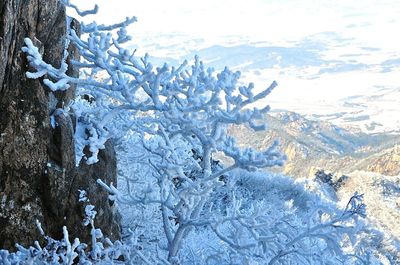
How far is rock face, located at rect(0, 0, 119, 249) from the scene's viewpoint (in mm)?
6812

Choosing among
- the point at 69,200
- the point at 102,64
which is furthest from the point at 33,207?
the point at 102,64

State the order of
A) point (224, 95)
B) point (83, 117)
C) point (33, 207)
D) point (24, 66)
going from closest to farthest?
1. point (224, 95)
2. point (24, 66)
3. point (33, 207)
4. point (83, 117)

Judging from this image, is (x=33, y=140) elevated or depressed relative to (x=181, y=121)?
depressed

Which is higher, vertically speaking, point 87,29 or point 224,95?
point 87,29

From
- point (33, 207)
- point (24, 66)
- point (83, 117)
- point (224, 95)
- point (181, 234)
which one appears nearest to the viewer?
point (224, 95)

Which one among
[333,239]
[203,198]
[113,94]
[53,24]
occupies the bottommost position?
[333,239]

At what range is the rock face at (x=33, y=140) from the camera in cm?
681

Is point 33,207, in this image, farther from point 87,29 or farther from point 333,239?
point 333,239

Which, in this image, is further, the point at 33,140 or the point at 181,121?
the point at 33,140

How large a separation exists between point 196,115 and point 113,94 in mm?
1653

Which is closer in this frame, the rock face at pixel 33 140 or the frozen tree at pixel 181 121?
the frozen tree at pixel 181 121

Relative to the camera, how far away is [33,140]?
717 centimetres

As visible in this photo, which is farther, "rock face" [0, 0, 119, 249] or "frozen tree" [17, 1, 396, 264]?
"rock face" [0, 0, 119, 249]

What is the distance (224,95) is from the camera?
6.48m
